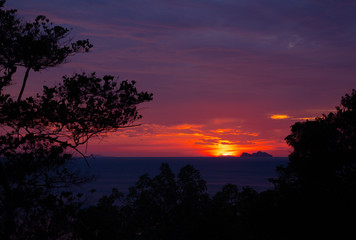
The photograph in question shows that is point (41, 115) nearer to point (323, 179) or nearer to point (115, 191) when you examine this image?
point (323, 179)

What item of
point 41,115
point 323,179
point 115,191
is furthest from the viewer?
point 115,191

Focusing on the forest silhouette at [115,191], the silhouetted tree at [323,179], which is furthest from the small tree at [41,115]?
the silhouetted tree at [323,179]

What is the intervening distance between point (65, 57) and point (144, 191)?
26.1m

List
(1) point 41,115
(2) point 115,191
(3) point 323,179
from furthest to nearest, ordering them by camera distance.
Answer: (2) point 115,191
(3) point 323,179
(1) point 41,115

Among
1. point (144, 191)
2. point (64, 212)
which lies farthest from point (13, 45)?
point (144, 191)

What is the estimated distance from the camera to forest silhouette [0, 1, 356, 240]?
9.59m

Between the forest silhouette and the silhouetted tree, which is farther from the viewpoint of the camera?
the silhouetted tree

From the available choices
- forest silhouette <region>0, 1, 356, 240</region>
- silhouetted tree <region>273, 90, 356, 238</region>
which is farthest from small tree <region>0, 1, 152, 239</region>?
silhouetted tree <region>273, 90, 356, 238</region>

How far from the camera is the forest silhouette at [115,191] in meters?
9.59

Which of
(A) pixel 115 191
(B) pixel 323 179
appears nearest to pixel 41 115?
(B) pixel 323 179

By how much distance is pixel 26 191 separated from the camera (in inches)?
386

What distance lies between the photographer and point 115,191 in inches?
1355

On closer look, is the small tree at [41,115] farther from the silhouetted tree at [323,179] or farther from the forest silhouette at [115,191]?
the silhouetted tree at [323,179]

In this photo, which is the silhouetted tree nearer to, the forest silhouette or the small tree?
the forest silhouette
